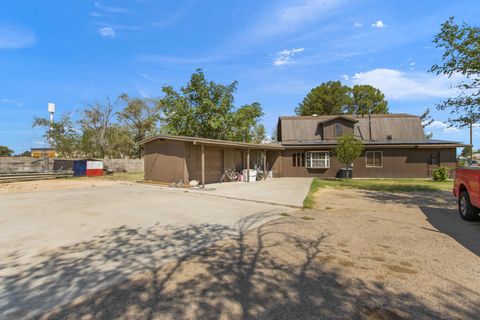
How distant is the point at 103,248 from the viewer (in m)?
4.39

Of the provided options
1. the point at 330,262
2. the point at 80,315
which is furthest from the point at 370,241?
the point at 80,315

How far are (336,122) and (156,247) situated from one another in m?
21.6

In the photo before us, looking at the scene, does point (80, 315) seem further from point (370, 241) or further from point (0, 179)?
point (0, 179)

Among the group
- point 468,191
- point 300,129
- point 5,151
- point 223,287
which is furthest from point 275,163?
→ point 5,151

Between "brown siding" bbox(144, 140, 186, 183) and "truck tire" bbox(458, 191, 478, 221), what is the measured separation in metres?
11.0

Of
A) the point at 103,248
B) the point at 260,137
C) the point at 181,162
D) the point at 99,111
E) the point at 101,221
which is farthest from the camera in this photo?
the point at 260,137

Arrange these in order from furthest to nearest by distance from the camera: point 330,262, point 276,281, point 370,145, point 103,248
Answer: point 370,145 < point 103,248 < point 330,262 < point 276,281

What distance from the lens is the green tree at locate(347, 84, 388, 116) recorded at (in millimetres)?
38281

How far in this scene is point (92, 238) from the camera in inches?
195

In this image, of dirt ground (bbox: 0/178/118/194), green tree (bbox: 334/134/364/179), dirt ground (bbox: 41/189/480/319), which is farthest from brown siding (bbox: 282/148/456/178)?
dirt ground (bbox: 0/178/118/194)

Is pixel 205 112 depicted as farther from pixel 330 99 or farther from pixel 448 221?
pixel 448 221

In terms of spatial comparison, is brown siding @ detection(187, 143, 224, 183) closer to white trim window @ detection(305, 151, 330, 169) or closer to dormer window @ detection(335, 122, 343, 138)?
white trim window @ detection(305, 151, 330, 169)

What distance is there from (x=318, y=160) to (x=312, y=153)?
718mm

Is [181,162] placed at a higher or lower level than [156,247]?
higher
